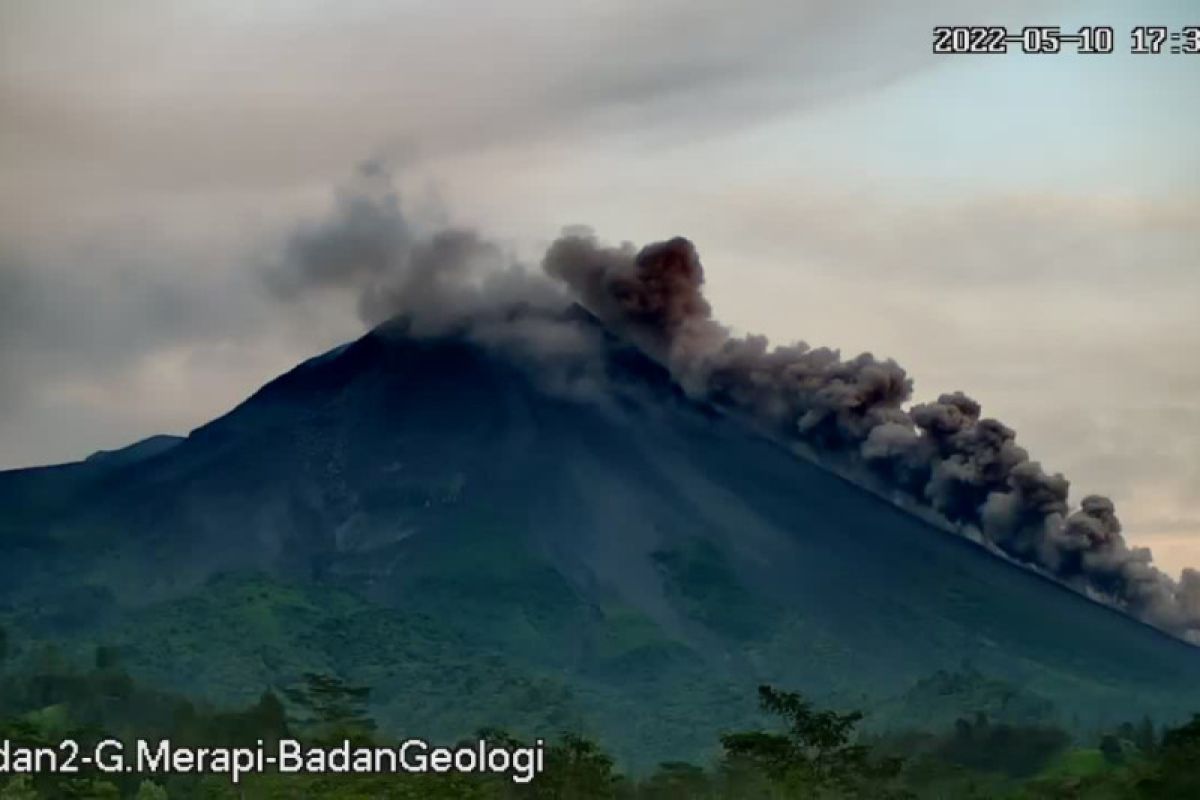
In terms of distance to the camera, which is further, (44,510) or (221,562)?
(44,510)

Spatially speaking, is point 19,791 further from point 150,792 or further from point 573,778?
point 573,778

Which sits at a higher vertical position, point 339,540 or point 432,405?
point 432,405

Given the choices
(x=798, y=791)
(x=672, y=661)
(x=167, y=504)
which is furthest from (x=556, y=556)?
(x=798, y=791)

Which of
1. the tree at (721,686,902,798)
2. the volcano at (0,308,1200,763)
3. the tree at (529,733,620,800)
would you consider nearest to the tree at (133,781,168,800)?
the tree at (529,733,620,800)

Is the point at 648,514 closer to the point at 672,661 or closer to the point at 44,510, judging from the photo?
the point at 672,661

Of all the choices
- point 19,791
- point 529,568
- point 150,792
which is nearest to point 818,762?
point 150,792

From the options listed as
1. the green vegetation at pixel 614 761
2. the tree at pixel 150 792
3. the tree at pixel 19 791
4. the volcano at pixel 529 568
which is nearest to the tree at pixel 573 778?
the green vegetation at pixel 614 761

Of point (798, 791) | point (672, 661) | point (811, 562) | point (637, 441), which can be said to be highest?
point (637, 441)
